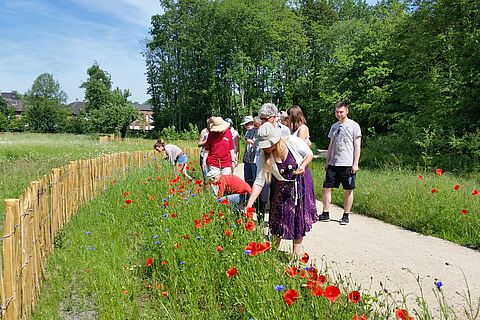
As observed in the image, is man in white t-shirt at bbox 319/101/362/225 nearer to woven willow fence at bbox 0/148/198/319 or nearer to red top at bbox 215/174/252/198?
red top at bbox 215/174/252/198

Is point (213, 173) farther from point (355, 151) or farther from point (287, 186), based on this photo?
point (287, 186)

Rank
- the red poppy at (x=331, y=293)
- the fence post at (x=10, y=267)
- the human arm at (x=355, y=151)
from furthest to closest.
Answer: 1. the human arm at (x=355, y=151)
2. the fence post at (x=10, y=267)
3. the red poppy at (x=331, y=293)

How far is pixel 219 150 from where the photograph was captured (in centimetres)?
707

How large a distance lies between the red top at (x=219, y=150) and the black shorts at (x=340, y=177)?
1665 mm

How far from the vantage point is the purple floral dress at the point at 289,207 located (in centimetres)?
435

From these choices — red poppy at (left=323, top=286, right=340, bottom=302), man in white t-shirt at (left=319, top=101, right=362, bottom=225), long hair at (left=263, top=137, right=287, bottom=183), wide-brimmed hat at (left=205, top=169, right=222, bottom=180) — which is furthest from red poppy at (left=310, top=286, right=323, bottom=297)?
man in white t-shirt at (left=319, top=101, right=362, bottom=225)

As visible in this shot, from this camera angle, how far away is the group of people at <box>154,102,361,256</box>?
4.34 m

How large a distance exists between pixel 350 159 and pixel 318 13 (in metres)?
52.0

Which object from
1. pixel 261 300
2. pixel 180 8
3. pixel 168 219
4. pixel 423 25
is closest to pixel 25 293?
pixel 168 219

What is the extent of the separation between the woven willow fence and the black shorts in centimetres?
418

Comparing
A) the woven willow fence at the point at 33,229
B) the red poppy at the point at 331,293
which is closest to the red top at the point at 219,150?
the woven willow fence at the point at 33,229

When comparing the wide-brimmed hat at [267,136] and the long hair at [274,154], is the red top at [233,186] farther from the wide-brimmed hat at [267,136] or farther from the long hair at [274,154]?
the wide-brimmed hat at [267,136]

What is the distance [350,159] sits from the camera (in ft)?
22.9

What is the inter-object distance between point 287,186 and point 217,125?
2985 mm
